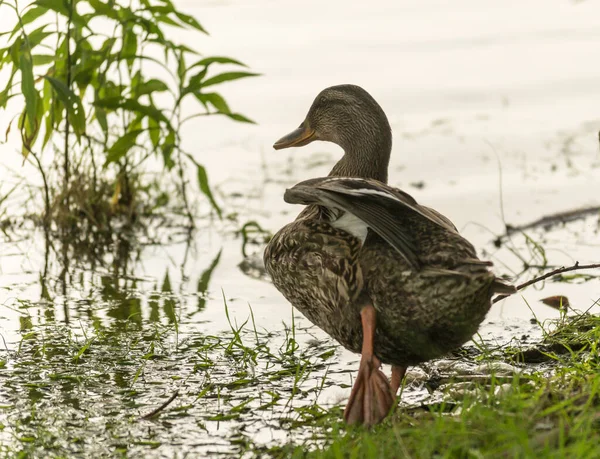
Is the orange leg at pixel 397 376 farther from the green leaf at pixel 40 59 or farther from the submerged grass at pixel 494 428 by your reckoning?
the green leaf at pixel 40 59

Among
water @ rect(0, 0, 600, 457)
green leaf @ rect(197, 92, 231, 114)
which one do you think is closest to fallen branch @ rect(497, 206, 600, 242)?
water @ rect(0, 0, 600, 457)

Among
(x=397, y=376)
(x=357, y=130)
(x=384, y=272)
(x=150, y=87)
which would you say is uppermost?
(x=150, y=87)

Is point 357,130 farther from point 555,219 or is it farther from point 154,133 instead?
point 555,219

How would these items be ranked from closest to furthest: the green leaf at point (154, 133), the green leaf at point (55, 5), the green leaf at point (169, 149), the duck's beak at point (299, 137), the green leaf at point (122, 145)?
the duck's beak at point (299, 137), the green leaf at point (55, 5), the green leaf at point (122, 145), the green leaf at point (169, 149), the green leaf at point (154, 133)

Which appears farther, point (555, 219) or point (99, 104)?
point (555, 219)

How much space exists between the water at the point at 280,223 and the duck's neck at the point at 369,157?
0.77 meters

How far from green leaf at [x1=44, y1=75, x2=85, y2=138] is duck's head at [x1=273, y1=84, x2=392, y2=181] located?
1.33m

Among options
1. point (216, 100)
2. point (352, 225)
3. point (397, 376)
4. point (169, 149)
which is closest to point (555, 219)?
point (216, 100)

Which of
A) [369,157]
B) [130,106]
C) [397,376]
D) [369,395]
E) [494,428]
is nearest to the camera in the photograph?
[494,428]

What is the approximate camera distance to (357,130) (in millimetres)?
5027

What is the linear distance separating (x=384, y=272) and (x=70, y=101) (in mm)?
2524

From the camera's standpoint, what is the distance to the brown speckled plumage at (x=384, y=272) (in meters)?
3.63

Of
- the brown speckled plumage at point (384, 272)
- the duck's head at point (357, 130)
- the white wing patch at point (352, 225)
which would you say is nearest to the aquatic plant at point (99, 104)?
the duck's head at point (357, 130)

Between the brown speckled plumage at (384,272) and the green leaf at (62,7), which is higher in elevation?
the green leaf at (62,7)
